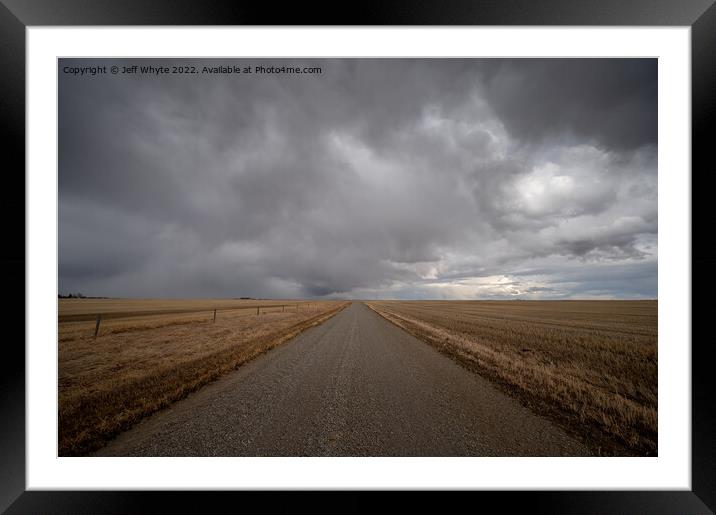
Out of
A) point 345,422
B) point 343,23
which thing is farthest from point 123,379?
point 343,23

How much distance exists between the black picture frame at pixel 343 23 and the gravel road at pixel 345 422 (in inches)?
19.0

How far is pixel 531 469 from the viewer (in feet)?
10.6

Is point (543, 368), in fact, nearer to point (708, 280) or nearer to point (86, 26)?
point (708, 280)

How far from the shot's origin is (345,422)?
3.80 m

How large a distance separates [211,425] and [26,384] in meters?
2.27

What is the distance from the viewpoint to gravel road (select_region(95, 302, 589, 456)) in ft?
10.8

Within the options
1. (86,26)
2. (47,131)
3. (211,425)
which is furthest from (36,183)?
(211,425)

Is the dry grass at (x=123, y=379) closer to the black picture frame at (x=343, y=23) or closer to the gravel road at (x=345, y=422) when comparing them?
the gravel road at (x=345, y=422)

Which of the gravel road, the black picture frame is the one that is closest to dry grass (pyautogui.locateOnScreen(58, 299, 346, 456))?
the gravel road

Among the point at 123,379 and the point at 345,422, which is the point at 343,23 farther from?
the point at 123,379

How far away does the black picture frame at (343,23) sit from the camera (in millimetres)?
2861

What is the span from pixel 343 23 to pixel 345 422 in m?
5.48

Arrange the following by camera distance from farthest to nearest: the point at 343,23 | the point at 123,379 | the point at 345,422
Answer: the point at 123,379 < the point at 345,422 < the point at 343,23

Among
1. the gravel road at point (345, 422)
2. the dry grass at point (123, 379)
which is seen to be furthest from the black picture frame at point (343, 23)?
the dry grass at point (123, 379)
